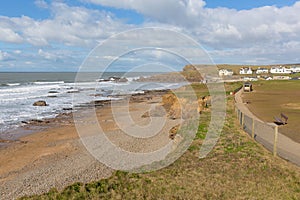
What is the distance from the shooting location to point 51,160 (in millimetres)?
14156

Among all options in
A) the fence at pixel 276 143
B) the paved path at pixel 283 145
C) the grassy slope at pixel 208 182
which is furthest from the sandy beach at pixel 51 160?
the paved path at pixel 283 145

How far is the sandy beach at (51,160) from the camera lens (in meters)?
10.7

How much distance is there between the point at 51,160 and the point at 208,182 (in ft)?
→ 29.4

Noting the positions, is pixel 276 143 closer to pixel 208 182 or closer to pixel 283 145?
pixel 283 145


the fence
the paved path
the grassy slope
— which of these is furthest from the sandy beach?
the paved path

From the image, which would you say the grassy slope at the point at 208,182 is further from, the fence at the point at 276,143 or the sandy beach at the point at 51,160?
the sandy beach at the point at 51,160

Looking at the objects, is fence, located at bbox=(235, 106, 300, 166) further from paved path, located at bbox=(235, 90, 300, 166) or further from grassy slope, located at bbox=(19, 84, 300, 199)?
grassy slope, located at bbox=(19, 84, 300, 199)

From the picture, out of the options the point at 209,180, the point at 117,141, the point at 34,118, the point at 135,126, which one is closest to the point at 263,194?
the point at 209,180

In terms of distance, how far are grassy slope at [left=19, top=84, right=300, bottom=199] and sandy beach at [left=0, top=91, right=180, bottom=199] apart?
191 cm

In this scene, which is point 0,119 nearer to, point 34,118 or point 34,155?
point 34,118

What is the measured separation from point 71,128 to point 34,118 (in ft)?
22.3

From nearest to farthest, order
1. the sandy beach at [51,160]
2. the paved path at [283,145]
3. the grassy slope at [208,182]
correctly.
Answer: the grassy slope at [208,182]
the sandy beach at [51,160]
the paved path at [283,145]

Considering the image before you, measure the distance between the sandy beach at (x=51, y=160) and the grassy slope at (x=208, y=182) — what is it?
6.28ft

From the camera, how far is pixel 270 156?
1064cm
